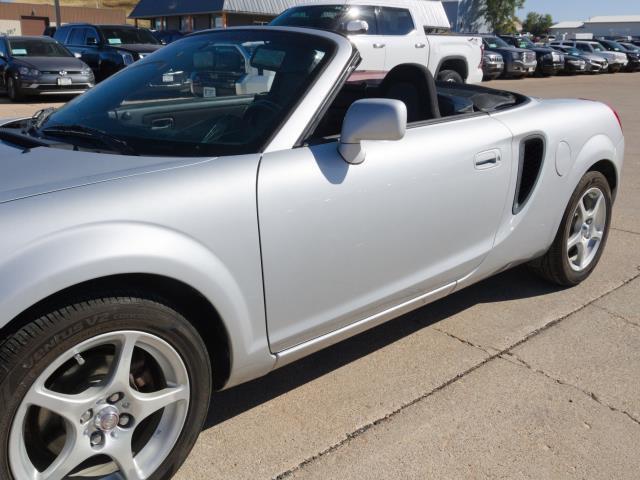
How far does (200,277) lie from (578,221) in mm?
2626

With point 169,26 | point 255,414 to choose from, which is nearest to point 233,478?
point 255,414

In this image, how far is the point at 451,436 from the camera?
246 centimetres

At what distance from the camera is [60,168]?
6.70ft

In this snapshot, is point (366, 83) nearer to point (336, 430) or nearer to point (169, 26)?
point (336, 430)

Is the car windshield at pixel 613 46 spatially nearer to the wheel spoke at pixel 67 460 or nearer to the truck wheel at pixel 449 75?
the truck wheel at pixel 449 75

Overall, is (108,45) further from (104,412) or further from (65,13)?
(65,13)

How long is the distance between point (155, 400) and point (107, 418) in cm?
15

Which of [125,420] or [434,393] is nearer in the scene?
[125,420]

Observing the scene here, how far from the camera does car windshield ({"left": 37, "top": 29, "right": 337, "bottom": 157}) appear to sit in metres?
2.37

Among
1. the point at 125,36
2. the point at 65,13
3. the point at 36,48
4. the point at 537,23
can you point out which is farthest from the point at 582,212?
the point at 537,23

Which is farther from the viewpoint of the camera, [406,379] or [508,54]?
[508,54]

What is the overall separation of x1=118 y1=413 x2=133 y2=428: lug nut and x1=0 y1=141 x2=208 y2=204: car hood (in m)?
0.73

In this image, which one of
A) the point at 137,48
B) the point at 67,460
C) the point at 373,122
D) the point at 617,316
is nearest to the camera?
the point at 67,460

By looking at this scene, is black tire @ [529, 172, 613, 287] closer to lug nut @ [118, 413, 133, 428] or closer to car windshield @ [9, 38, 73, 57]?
lug nut @ [118, 413, 133, 428]
